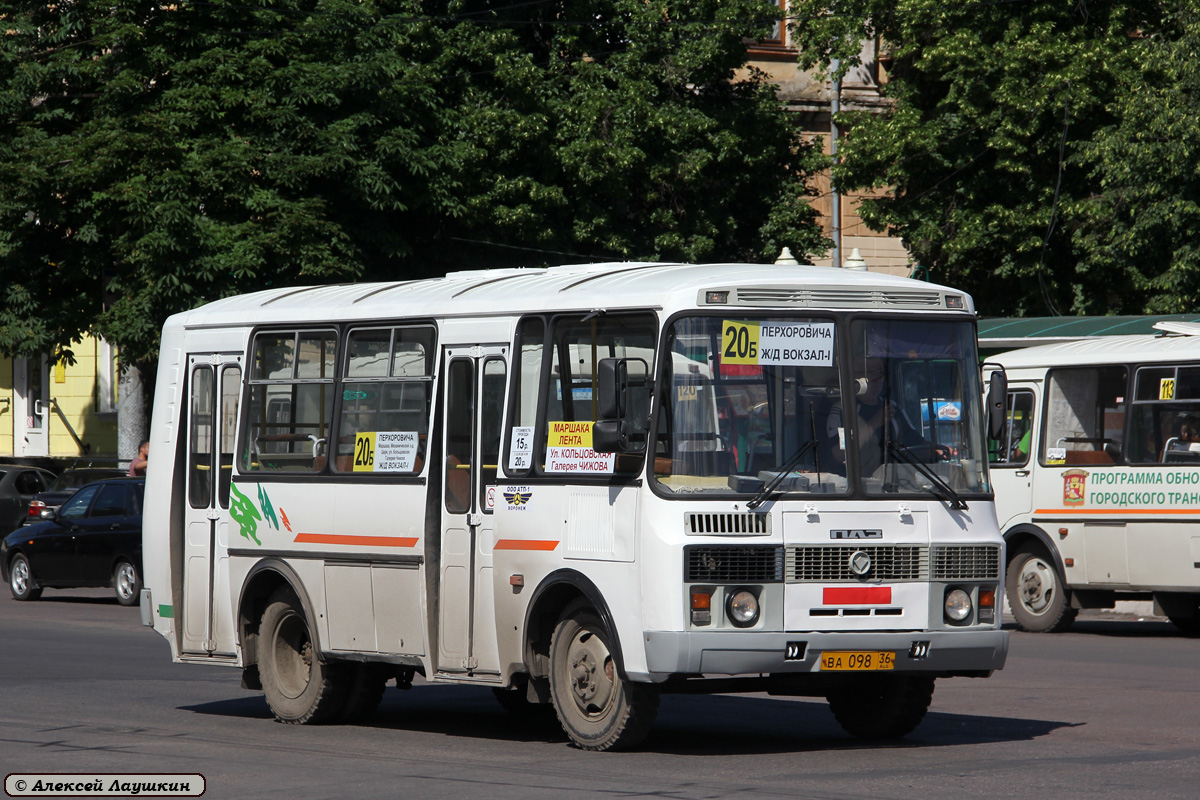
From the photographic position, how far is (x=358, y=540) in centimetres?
1167

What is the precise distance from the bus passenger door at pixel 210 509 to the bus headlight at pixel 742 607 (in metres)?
4.20

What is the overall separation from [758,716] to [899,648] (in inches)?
101

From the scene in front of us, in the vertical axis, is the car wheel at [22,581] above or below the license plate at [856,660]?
below

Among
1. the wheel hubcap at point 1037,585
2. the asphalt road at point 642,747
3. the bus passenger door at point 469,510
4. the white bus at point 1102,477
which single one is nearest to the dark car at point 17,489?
the asphalt road at point 642,747

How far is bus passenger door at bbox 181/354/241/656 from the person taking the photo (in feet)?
41.7

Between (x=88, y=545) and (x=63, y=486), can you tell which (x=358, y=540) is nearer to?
(x=88, y=545)

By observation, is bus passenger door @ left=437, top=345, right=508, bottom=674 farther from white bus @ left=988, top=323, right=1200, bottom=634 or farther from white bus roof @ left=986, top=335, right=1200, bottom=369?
white bus roof @ left=986, top=335, right=1200, bottom=369

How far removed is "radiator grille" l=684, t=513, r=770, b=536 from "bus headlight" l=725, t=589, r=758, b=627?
1.05 ft

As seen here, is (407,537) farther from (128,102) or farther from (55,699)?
(128,102)

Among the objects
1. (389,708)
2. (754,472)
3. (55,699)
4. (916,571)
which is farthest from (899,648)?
(55,699)

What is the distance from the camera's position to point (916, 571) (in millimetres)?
10203

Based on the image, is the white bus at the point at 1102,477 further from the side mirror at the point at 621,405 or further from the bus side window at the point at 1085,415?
the side mirror at the point at 621,405

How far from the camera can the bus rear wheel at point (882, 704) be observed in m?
10.9

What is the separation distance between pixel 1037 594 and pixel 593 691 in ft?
36.2
